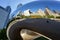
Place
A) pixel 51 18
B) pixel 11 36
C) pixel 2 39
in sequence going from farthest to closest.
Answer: pixel 2 39 → pixel 11 36 → pixel 51 18

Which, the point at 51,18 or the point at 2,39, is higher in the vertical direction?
the point at 51,18

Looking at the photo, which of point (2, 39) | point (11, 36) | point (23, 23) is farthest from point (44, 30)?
point (2, 39)

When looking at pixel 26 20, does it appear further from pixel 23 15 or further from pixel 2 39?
pixel 2 39

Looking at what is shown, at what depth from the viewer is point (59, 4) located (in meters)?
8.05

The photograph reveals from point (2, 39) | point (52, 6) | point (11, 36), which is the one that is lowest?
point (2, 39)

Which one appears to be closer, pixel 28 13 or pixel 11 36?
pixel 28 13

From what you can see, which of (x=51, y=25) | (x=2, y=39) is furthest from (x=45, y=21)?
(x=2, y=39)

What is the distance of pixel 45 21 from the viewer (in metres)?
8.19

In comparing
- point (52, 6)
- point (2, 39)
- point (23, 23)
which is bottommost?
point (2, 39)

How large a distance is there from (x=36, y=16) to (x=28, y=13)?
32cm

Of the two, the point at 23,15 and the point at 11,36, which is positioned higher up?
the point at 23,15

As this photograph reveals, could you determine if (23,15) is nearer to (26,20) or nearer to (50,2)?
(26,20)

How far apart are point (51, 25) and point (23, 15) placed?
1055 mm

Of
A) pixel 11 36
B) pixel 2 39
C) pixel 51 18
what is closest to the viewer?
pixel 51 18
